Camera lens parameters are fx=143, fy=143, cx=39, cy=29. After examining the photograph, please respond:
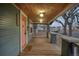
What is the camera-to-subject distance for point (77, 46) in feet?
9.33

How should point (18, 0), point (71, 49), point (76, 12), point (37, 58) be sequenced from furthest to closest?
1. point (76, 12)
2. point (71, 49)
3. point (37, 58)
4. point (18, 0)

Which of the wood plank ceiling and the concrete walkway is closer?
the wood plank ceiling

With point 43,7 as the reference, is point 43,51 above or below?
below

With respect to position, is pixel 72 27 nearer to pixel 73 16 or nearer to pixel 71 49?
pixel 73 16

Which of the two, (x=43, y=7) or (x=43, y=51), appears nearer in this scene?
(x=43, y=7)

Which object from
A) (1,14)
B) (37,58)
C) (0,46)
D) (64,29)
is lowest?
(37,58)

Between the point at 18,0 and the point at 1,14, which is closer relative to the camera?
the point at 18,0

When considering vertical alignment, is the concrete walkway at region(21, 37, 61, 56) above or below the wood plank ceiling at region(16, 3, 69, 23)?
below

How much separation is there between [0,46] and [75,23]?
2.11m

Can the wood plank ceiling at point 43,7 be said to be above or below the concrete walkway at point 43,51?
above

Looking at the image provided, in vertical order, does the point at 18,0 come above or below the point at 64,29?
above

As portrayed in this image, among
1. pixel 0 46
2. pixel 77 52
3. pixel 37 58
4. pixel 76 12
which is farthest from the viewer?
pixel 76 12

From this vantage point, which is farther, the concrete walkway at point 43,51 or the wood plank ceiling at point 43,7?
the concrete walkway at point 43,51

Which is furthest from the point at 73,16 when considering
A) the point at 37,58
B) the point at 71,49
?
the point at 37,58
